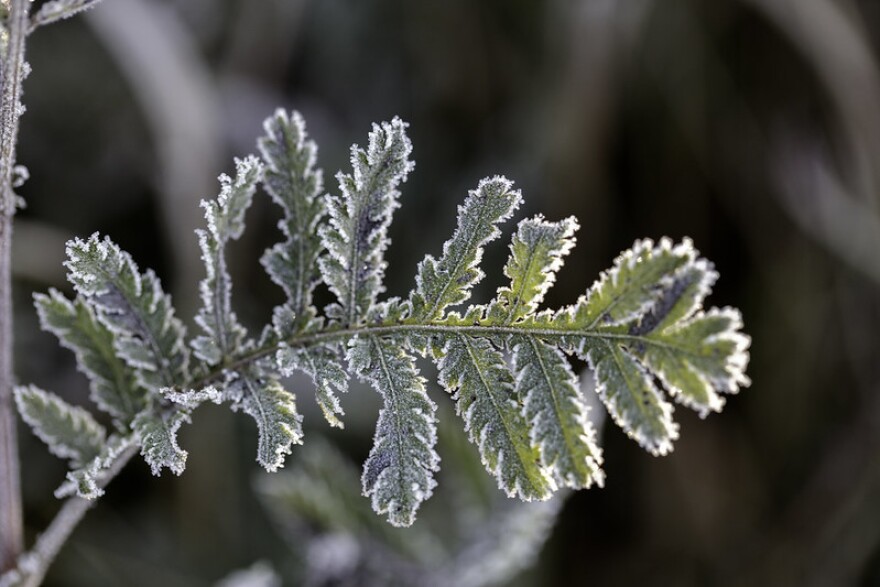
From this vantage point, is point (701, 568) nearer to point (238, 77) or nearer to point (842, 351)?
point (842, 351)

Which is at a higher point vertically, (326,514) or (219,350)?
(326,514)

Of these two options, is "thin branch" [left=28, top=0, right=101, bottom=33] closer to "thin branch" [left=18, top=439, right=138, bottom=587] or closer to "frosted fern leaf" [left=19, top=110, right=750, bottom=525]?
"frosted fern leaf" [left=19, top=110, right=750, bottom=525]

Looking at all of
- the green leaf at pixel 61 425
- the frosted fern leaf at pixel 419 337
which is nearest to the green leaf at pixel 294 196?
the frosted fern leaf at pixel 419 337

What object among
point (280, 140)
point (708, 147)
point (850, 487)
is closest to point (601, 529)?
point (850, 487)

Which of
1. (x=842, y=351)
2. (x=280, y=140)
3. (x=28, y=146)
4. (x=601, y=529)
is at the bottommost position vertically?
(x=280, y=140)

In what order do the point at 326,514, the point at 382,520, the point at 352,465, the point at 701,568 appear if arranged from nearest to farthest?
the point at 326,514
the point at 382,520
the point at 352,465
the point at 701,568

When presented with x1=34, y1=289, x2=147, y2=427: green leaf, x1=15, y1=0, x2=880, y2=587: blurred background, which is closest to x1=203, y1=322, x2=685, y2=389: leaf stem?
x1=34, y1=289, x2=147, y2=427: green leaf

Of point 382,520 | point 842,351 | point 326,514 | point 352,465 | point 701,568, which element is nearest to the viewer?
point 326,514

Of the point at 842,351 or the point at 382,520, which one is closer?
the point at 382,520

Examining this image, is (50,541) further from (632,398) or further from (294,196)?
(632,398)
